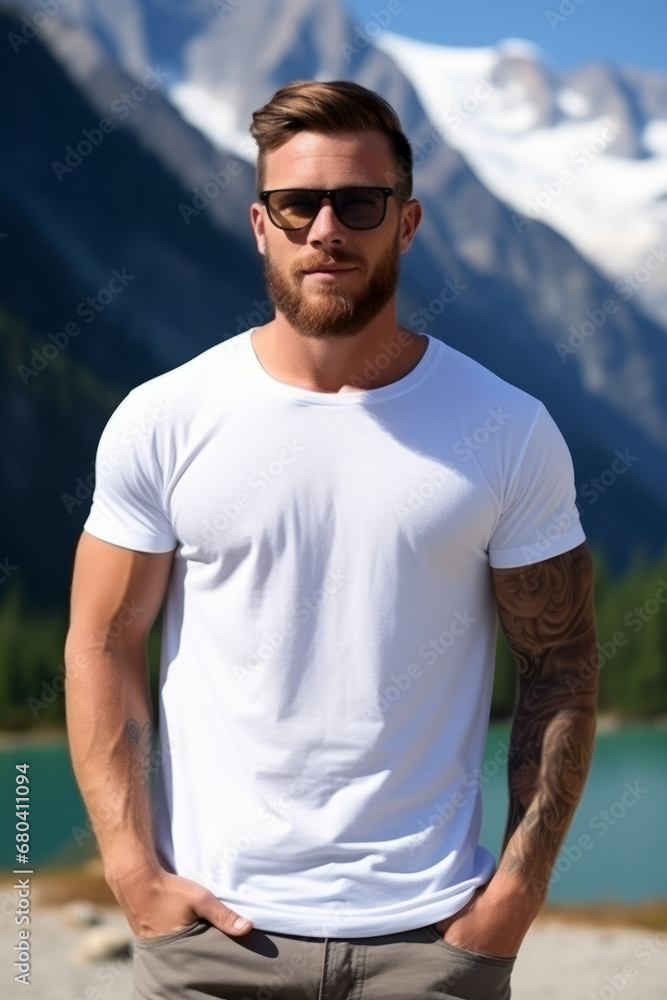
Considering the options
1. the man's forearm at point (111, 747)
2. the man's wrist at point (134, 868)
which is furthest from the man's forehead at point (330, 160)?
the man's wrist at point (134, 868)

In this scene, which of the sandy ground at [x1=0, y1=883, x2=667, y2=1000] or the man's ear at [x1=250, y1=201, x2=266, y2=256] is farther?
the sandy ground at [x1=0, y1=883, x2=667, y2=1000]

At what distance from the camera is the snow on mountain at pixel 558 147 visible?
575 cm

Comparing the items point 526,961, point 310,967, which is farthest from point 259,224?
point 526,961

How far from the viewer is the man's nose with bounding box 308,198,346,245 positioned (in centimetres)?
133

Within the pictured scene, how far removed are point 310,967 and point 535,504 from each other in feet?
2.16

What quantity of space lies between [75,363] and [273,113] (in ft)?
14.9

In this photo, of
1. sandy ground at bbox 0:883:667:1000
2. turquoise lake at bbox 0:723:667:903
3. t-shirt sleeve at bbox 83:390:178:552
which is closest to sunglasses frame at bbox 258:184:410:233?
t-shirt sleeve at bbox 83:390:178:552

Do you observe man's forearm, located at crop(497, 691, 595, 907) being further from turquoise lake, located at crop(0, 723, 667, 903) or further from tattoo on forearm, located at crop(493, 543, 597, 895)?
turquoise lake, located at crop(0, 723, 667, 903)

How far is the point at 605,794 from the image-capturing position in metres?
5.32

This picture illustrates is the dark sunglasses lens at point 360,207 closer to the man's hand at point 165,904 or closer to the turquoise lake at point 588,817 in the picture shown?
the man's hand at point 165,904

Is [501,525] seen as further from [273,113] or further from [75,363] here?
[75,363]

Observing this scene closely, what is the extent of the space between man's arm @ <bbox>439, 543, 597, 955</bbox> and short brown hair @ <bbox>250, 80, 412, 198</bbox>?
595 mm

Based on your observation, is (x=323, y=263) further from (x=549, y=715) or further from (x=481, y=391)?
(x=549, y=715)

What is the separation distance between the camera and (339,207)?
136cm
